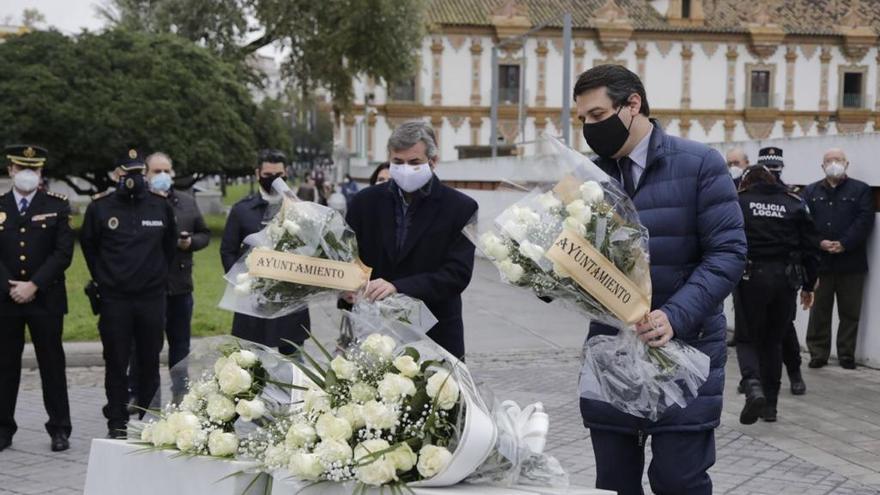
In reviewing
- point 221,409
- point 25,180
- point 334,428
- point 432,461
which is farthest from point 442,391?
point 25,180

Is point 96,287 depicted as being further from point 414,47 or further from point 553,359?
point 414,47

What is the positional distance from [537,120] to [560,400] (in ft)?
181

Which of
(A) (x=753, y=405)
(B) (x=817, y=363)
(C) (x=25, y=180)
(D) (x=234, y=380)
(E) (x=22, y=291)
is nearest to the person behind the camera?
(D) (x=234, y=380)

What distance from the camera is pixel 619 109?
4.10 meters

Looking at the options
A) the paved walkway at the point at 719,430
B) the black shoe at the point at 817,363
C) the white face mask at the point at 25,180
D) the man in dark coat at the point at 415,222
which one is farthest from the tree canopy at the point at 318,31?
the man in dark coat at the point at 415,222

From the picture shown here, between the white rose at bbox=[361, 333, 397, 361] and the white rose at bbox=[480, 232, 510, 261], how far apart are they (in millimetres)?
463

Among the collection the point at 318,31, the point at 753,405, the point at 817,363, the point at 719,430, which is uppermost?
the point at 318,31

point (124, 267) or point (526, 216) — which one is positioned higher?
point (526, 216)

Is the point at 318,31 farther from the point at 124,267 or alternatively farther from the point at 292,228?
the point at 292,228

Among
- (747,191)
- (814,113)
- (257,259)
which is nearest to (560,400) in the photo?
(747,191)

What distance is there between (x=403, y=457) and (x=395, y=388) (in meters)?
0.23

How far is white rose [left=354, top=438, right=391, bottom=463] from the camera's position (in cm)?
328

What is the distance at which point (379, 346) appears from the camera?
11.9ft

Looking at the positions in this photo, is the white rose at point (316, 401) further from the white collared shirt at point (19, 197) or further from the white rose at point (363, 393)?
the white collared shirt at point (19, 197)
